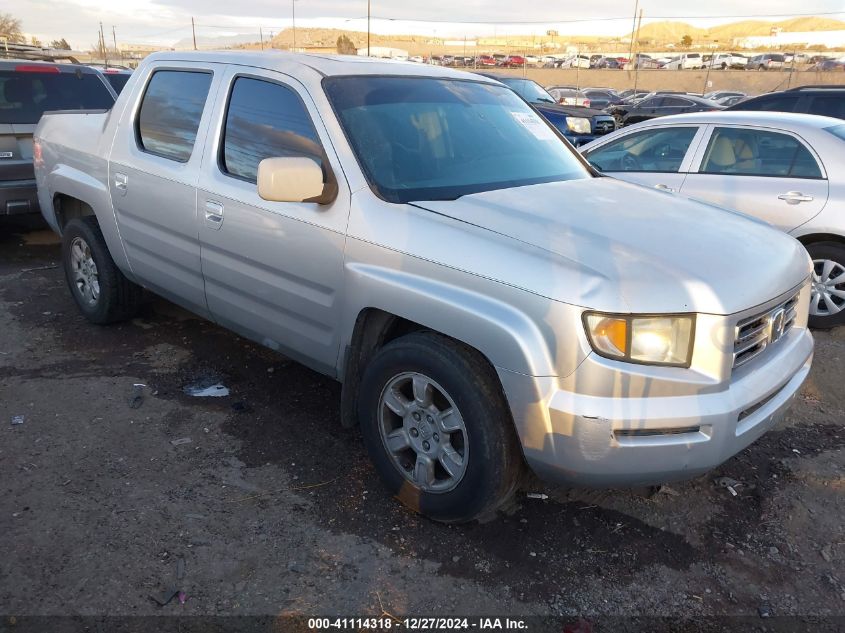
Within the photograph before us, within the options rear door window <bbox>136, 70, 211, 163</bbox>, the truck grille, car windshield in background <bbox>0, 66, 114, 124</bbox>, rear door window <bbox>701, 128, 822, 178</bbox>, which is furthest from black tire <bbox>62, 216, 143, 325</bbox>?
rear door window <bbox>701, 128, 822, 178</bbox>

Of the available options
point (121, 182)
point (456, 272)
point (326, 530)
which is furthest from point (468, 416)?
point (121, 182)

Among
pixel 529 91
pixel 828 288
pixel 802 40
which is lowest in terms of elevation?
pixel 828 288

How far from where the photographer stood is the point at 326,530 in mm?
2990

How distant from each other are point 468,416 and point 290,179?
49.9 inches

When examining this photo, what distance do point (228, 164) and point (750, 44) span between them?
306 ft

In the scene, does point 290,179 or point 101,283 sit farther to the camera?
point 101,283

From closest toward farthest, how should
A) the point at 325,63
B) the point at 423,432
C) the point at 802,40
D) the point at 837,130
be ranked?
the point at 423,432 < the point at 325,63 < the point at 837,130 < the point at 802,40

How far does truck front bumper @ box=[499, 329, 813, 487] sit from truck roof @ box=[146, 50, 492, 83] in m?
1.95

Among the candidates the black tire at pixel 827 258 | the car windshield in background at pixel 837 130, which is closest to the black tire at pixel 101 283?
the black tire at pixel 827 258

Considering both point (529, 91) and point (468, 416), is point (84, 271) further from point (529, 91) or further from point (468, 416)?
point (529, 91)

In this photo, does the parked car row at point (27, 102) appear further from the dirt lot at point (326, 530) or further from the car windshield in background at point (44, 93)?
the dirt lot at point (326, 530)

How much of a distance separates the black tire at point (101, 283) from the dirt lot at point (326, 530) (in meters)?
0.92

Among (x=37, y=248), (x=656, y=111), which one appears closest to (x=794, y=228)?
(x=37, y=248)

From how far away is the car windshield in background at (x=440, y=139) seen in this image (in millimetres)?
3201
